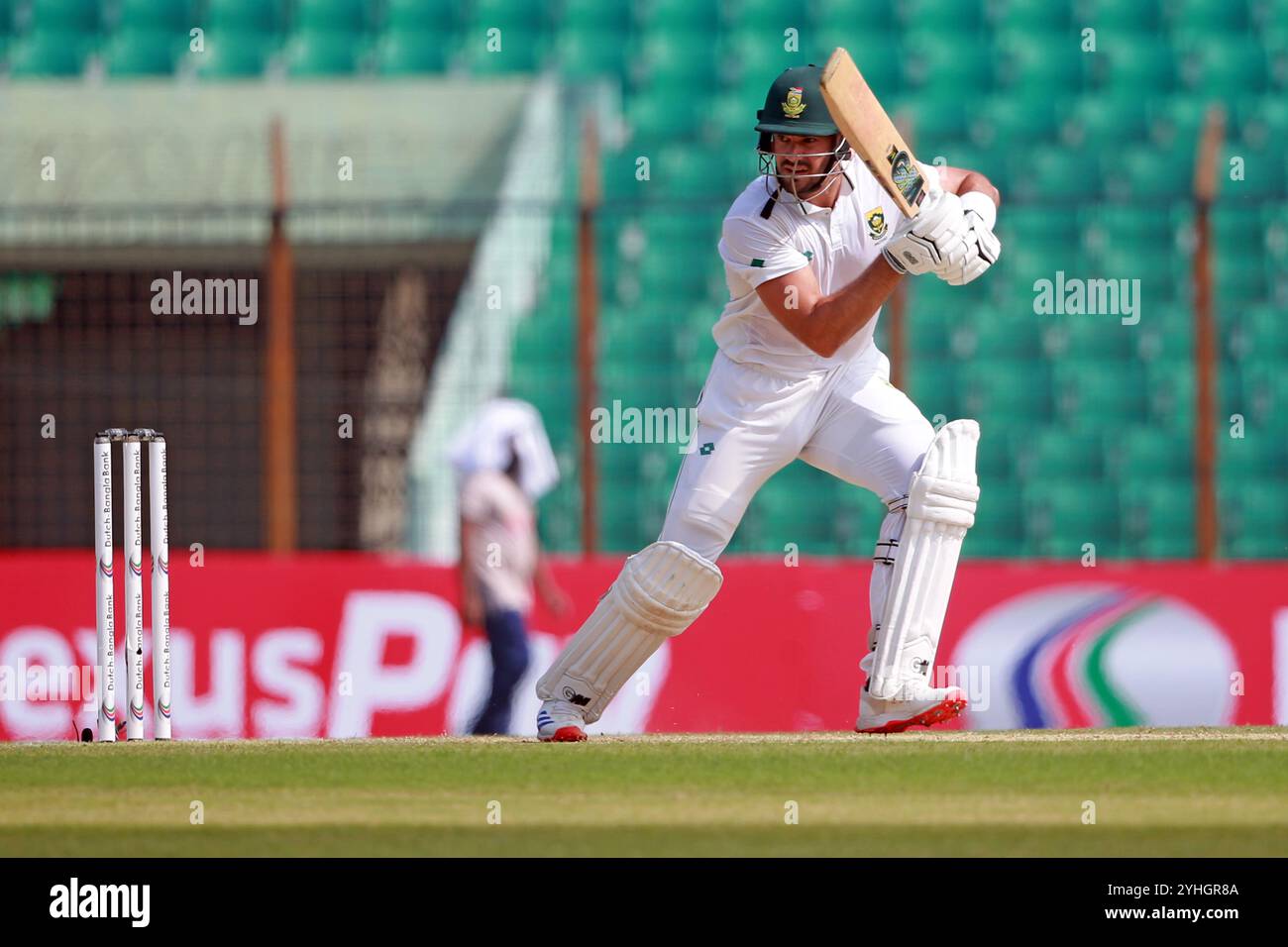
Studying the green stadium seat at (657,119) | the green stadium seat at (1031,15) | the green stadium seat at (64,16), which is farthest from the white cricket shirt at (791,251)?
the green stadium seat at (64,16)

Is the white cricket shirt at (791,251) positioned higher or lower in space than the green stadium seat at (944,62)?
lower

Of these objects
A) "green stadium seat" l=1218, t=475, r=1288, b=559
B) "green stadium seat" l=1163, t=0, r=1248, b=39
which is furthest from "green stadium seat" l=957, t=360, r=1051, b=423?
"green stadium seat" l=1163, t=0, r=1248, b=39

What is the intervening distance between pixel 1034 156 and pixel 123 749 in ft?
24.0

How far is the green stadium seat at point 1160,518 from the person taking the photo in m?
9.66

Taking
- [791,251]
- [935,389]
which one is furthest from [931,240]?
[935,389]

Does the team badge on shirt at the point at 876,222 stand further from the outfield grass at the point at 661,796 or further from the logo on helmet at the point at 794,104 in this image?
the outfield grass at the point at 661,796

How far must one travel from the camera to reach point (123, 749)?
4.93 meters

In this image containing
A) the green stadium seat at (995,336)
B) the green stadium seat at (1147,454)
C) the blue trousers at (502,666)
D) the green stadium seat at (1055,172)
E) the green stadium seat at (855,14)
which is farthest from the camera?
the green stadium seat at (855,14)

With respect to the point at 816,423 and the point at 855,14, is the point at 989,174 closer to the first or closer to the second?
the point at 855,14

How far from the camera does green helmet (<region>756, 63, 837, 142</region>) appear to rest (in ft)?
15.8

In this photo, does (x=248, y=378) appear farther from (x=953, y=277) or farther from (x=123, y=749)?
(x=953, y=277)

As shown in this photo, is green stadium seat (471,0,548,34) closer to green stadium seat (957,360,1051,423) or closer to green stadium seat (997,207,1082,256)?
green stadium seat (997,207,1082,256)

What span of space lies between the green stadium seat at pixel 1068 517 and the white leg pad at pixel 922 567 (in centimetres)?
479

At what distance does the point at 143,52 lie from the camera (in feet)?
39.7
